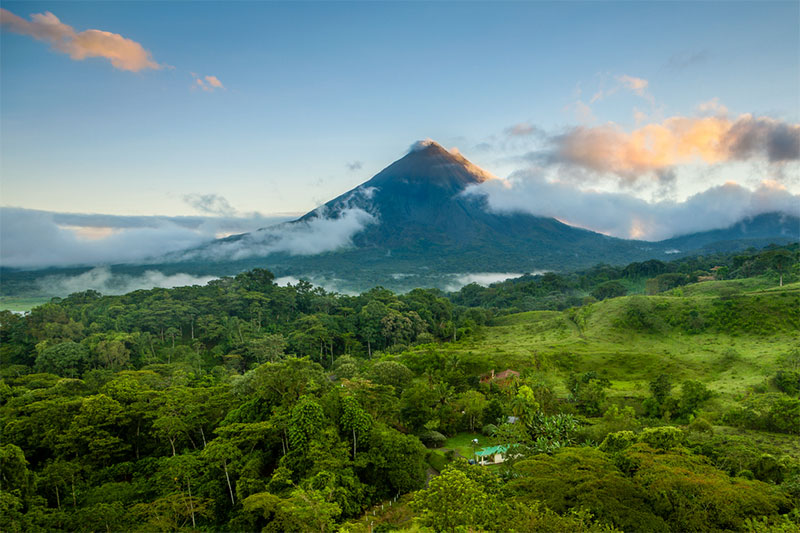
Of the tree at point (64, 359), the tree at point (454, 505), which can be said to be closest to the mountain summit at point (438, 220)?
the tree at point (64, 359)

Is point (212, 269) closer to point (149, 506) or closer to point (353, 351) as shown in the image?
point (353, 351)

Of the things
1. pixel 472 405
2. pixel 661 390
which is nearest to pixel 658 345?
pixel 661 390

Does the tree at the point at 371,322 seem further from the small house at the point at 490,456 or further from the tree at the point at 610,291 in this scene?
the tree at the point at 610,291

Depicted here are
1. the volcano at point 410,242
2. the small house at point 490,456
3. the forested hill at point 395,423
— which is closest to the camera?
the forested hill at point 395,423

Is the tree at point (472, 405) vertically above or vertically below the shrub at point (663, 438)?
below

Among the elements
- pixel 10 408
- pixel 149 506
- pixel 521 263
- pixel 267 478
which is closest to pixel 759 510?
Answer: pixel 267 478

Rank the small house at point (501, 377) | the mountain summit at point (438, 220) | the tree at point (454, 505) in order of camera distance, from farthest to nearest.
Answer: the mountain summit at point (438, 220) → the small house at point (501, 377) → the tree at point (454, 505)

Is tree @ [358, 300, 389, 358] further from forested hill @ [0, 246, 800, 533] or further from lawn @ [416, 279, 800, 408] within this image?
lawn @ [416, 279, 800, 408]

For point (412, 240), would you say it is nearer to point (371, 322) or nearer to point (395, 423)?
point (371, 322)
